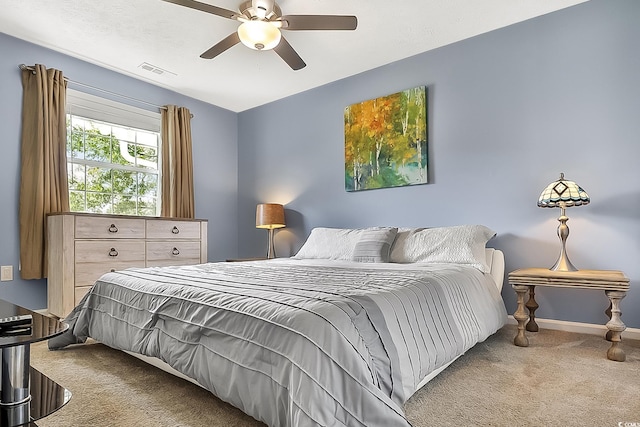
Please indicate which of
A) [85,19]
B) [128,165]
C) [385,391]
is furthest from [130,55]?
[385,391]

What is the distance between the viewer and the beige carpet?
1.49 meters

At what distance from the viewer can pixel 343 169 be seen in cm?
411

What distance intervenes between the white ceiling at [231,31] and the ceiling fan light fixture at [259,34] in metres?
0.32

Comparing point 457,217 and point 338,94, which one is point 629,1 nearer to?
point 457,217

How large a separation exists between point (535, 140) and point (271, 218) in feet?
8.87

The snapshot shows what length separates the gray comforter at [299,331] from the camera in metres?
1.17

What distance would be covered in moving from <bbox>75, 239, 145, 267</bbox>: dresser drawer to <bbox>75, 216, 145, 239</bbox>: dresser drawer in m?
0.05

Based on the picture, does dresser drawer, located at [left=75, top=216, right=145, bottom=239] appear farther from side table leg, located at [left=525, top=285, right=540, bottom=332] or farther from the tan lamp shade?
side table leg, located at [left=525, top=285, right=540, bottom=332]

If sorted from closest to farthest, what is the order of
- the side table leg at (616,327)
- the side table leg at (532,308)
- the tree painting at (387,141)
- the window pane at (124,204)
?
the side table leg at (616,327) → the side table leg at (532,308) → the tree painting at (387,141) → the window pane at (124,204)

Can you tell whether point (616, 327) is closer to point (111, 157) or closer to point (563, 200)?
point (563, 200)

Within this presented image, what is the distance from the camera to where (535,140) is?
2.98m

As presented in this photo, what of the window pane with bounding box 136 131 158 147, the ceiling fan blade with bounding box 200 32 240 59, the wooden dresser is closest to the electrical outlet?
the wooden dresser

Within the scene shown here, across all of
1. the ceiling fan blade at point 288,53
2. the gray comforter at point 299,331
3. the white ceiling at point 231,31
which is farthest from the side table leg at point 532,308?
the ceiling fan blade at point 288,53

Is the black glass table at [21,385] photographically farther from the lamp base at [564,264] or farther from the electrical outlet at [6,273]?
the lamp base at [564,264]
